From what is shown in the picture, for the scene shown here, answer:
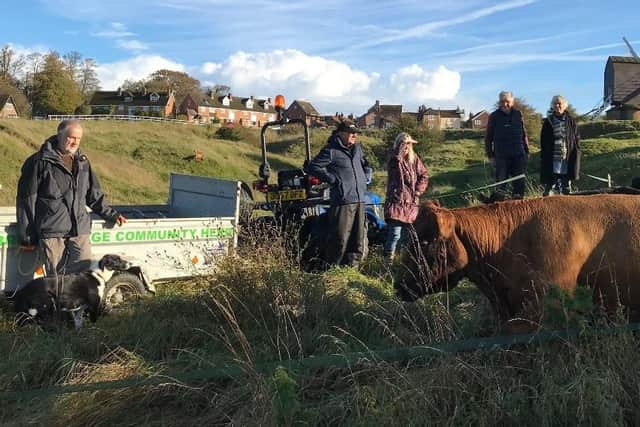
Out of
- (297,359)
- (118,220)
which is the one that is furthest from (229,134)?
(297,359)

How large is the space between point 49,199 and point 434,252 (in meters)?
3.56

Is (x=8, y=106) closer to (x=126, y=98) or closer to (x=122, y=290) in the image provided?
(x=126, y=98)

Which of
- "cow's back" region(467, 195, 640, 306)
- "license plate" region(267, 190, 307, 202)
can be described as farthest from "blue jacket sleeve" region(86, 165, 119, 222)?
"cow's back" region(467, 195, 640, 306)

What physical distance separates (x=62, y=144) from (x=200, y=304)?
2029mm

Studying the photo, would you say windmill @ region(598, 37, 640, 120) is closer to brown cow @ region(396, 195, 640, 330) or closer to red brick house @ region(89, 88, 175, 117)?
brown cow @ region(396, 195, 640, 330)

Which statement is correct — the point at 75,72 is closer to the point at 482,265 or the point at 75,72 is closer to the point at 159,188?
the point at 159,188

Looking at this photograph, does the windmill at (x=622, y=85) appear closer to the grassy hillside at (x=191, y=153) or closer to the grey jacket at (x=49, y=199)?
the grassy hillside at (x=191, y=153)

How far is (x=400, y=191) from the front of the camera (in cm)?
754

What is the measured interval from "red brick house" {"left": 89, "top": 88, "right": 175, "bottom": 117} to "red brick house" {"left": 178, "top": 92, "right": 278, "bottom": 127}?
4.44m

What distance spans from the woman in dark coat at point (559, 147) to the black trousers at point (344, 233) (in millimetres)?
3353

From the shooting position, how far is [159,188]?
3491 centimetres

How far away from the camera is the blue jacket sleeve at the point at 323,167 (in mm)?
7109

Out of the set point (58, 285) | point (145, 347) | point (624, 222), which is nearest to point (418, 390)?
point (624, 222)

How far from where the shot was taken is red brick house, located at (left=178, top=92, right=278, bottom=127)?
98000 mm
